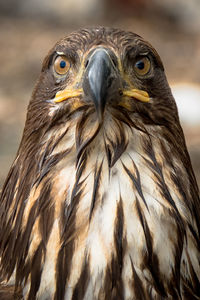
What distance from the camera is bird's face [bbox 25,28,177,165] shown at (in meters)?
2.60

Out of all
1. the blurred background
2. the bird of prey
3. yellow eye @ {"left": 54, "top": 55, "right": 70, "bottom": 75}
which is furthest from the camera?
the blurred background

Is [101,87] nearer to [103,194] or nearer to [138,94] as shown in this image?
[138,94]

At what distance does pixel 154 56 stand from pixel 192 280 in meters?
0.88

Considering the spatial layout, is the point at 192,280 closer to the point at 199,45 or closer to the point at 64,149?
the point at 64,149

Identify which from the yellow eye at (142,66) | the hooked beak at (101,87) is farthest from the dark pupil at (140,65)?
the hooked beak at (101,87)

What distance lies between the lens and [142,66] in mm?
2838

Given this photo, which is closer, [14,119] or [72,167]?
[72,167]

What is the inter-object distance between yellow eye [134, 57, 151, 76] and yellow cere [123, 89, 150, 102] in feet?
0.27

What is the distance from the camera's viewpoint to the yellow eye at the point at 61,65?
111 inches

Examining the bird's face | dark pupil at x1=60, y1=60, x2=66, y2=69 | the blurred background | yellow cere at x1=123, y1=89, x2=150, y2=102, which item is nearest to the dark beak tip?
the bird's face

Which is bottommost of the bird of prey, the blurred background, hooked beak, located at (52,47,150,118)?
the bird of prey

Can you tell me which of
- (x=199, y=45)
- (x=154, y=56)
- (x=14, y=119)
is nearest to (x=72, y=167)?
(x=154, y=56)

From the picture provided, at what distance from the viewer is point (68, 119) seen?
273cm

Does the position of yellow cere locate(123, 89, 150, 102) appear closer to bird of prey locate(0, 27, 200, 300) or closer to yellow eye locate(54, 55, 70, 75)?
bird of prey locate(0, 27, 200, 300)
